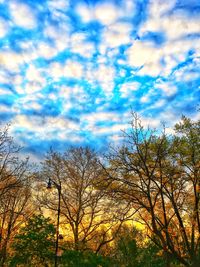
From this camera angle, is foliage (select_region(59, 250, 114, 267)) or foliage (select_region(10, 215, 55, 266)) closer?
foliage (select_region(59, 250, 114, 267))

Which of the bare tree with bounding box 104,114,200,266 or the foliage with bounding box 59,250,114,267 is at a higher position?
the bare tree with bounding box 104,114,200,266

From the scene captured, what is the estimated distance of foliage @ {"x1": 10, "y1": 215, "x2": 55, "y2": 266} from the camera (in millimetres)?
24562

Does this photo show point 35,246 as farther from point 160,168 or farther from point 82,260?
point 160,168

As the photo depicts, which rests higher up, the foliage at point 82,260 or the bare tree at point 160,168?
the bare tree at point 160,168

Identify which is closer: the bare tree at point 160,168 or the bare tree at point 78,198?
the bare tree at point 160,168

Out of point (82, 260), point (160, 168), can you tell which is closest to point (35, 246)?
point (82, 260)

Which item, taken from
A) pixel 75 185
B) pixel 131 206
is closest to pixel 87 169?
pixel 75 185

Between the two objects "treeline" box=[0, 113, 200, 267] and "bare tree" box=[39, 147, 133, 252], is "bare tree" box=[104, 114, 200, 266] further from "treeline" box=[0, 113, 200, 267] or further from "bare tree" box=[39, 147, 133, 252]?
"bare tree" box=[39, 147, 133, 252]

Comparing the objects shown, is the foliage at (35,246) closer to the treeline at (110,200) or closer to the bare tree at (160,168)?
the treeline at (110,200)

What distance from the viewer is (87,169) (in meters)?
33.1

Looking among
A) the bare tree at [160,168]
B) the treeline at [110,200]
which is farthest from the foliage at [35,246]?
the bare tree at [160,168]

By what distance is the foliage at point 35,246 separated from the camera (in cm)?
2456

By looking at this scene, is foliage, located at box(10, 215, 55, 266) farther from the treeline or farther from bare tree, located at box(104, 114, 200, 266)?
bare tree, located at box(104, 114, 200, 266)

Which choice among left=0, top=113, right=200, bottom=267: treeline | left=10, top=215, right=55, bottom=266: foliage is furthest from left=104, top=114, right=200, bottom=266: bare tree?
left=10, top=215, right=55, bottom=266: foliage
